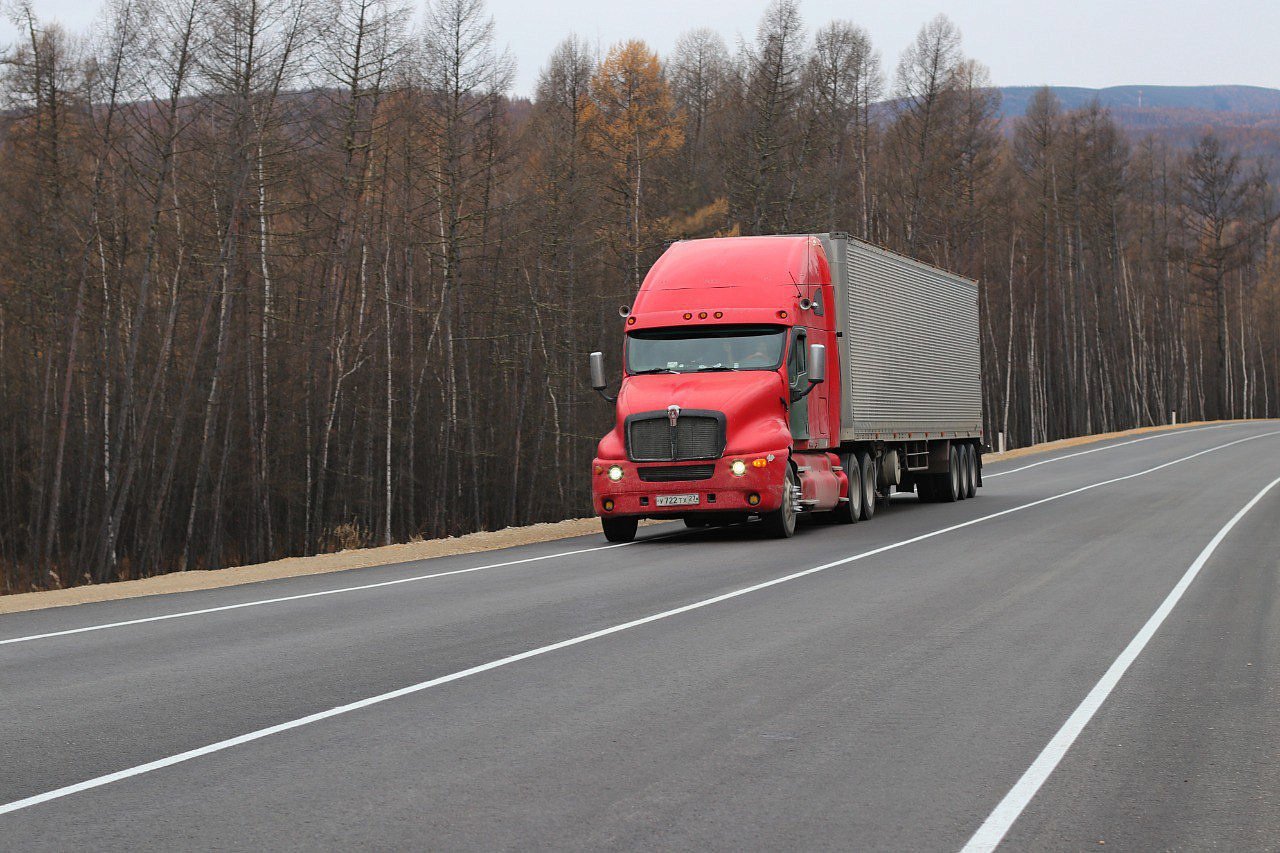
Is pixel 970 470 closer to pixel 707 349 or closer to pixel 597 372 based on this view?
pixel 707 349

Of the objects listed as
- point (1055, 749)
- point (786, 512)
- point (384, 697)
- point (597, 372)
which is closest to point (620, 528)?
point (597, 372)

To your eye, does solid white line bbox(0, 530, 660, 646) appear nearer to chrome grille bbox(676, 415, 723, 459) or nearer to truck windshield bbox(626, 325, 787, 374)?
chrome grille bbox(676, 415, 723, 459)

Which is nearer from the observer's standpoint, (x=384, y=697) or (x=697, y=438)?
(x=384, y=697)

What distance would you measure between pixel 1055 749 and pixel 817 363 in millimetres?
13537

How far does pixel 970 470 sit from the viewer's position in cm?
3003

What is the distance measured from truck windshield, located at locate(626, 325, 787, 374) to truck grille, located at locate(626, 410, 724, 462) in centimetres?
122

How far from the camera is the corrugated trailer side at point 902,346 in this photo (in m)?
22.5

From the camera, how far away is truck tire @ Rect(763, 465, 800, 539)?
777 inches

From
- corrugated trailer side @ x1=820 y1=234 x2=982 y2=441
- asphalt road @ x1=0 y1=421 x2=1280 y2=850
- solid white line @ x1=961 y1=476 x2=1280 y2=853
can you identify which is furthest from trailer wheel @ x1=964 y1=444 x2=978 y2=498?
solid white line @ x1=961 y1=476 x2=1280 y2=853

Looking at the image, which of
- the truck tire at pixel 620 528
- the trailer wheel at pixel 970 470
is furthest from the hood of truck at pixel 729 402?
the trailer wheel at pixel 970 470

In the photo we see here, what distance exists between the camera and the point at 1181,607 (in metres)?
12.2

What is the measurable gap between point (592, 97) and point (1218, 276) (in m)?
Result: 64.1

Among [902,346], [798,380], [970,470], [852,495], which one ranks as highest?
[902,346]

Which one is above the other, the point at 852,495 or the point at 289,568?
the point at 852,495
